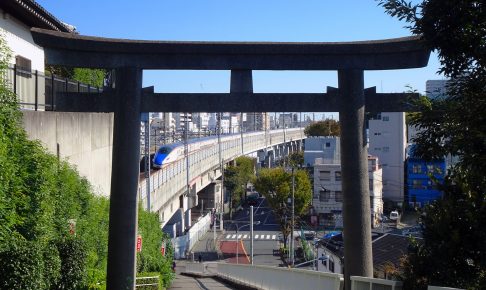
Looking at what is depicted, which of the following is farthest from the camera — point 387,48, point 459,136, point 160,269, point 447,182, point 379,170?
point 379,170

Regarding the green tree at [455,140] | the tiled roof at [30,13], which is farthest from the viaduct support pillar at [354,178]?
the tiled roof at [30,13]

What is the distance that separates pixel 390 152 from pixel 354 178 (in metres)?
36.4

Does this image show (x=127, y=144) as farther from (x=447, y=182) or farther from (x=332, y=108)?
(x=447, y=182)

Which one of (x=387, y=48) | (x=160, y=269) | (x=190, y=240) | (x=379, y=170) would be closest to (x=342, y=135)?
(x=387, y=48)

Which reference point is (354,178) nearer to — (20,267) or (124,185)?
(124,185)

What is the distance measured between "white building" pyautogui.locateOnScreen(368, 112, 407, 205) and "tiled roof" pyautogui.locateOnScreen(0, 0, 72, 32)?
33.7 metres

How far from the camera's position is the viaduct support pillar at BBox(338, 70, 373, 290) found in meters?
11.9

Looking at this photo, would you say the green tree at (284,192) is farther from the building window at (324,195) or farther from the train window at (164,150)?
the train window at (164,150)

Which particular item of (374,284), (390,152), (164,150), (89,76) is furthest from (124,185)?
(390,152)

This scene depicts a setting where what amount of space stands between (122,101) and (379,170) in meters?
34.1

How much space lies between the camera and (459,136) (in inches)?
209

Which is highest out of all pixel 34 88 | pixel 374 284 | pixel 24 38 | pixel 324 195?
pixel 24 38

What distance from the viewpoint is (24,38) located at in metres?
16.0

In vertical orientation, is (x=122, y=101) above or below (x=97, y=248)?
above
